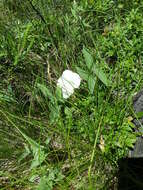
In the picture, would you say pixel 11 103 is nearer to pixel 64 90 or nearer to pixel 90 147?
pixel 64 90

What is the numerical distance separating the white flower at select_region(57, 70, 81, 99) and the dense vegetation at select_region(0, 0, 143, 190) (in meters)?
0.04

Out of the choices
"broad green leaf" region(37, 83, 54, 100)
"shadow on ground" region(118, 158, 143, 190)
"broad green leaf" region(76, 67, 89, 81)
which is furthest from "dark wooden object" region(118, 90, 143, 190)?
"broad green leaf" region(37, 83, 54, 100)

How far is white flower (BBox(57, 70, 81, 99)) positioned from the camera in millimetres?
1798

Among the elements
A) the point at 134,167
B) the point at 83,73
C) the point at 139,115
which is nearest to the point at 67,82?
the point at 83,73

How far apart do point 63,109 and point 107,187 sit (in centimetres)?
50

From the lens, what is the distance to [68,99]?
1853mm

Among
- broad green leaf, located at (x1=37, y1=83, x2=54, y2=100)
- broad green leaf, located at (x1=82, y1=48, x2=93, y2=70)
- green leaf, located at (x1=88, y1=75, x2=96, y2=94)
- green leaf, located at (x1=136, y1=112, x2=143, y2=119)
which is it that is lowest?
green leaf, located at (x1=136, y1=112, x2=143, y2=119)

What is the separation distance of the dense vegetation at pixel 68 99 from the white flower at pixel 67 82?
0.04m

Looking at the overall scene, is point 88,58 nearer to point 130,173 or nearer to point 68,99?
point 68,99

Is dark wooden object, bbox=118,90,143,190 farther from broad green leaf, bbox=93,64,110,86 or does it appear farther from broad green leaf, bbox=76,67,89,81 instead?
broad green leaf, bbox=76,67,89,81

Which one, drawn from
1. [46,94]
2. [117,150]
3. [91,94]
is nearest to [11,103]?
[46,94]

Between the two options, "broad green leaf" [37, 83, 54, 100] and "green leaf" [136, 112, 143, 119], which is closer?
"green leaf" [136, 112, 143, 119]

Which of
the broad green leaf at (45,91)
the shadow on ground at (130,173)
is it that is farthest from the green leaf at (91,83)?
the shadow on ground at (130,173)

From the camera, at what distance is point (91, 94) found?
179 centimetres
